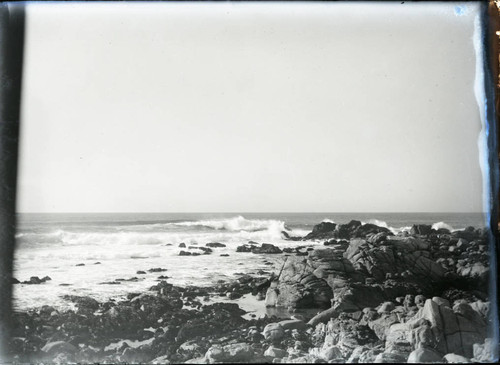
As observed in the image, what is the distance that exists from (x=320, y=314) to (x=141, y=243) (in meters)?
1.65

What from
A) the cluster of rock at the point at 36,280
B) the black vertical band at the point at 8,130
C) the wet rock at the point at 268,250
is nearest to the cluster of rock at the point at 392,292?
the wet rock at the point at 268,250

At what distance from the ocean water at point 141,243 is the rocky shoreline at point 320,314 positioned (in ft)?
0.27

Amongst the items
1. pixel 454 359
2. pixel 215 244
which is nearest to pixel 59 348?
pixel 215 244

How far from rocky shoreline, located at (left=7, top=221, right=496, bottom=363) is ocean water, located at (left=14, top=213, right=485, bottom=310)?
0.27ft

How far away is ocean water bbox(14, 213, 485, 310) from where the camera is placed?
3787 millimetres

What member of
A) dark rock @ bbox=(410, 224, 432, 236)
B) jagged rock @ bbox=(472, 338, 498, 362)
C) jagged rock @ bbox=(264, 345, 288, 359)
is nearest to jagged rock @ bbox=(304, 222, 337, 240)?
dark rock @ bbox=(410, 224, 432, 236)

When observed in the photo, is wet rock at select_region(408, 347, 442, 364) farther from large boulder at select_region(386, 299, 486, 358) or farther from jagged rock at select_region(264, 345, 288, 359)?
jagged rock at select_region(264, 345, 288, 359)

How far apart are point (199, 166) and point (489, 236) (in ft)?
8.53

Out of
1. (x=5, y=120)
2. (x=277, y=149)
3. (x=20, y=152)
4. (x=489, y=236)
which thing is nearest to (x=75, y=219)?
(x=20, y=152)

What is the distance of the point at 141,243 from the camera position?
3875mm

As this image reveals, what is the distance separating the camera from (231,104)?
12.9ft

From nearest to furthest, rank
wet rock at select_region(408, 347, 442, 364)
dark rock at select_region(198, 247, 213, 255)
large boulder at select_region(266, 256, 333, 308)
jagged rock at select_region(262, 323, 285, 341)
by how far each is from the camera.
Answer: wet rock at select_region(408, 347, 442, 364)
jagged rock at select_region(262, 323, 285, 341)
large boulder at select_region(266, 256, 333, 308)
dark rock at select_region(198, 247, 213, 255)

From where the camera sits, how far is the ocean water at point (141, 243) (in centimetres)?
379

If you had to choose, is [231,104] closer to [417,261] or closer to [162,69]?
[162,69]
